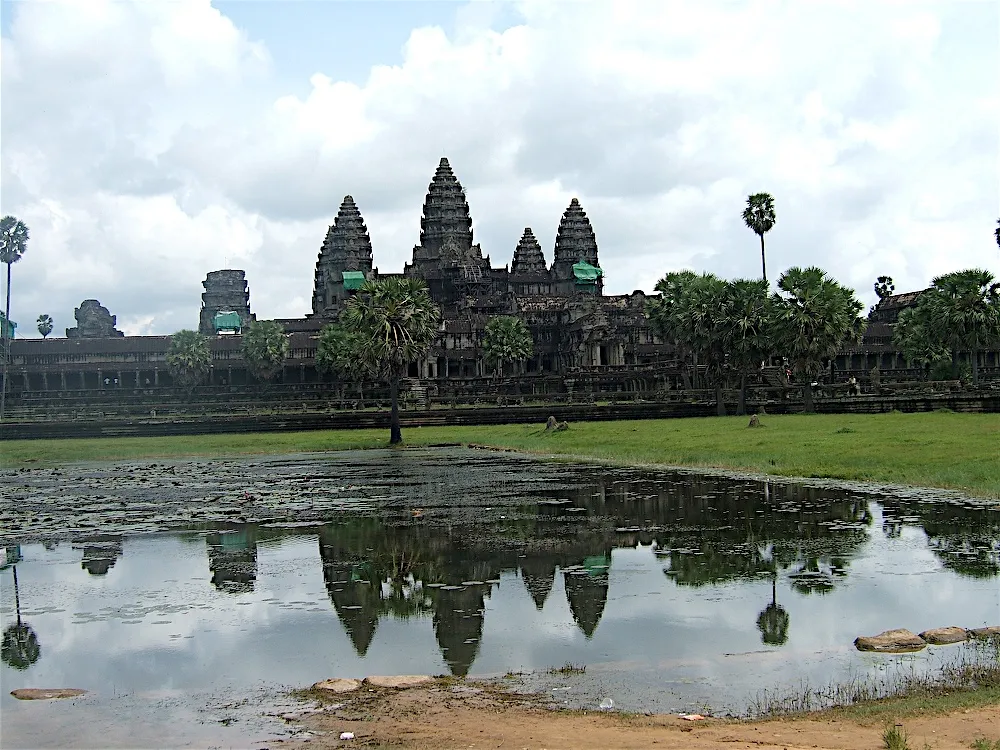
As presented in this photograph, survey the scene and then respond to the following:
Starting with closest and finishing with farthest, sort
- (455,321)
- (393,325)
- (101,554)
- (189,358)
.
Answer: (101,554)
(393,325)
(189,358)
(455,321)

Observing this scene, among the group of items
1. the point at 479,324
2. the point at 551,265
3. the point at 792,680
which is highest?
the point at 551,265

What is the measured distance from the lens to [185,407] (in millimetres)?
91875

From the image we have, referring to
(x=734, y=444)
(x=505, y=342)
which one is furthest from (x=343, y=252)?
(x=734, y=444)

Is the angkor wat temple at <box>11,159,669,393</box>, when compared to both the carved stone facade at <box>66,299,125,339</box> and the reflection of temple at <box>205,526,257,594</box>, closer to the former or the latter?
the carved stone facade at <box>66,299,125,339</box>

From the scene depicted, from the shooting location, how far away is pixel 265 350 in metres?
116

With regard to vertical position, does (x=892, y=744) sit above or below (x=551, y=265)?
below

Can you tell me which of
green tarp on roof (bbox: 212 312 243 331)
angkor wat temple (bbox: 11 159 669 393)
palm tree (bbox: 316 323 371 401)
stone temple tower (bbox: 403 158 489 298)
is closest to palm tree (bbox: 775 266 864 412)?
angkor wat temple (bbox: 11 159 669 393)

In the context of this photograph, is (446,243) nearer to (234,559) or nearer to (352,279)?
(352,279)

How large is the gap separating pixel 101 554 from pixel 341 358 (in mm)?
82132

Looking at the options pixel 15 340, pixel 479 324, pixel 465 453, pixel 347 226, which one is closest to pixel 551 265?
pixel 347 226

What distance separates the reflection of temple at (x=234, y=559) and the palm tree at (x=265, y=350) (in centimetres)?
9287

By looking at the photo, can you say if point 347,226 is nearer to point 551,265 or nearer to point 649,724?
point 551,265

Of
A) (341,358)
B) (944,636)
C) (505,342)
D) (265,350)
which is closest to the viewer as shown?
(944,636)

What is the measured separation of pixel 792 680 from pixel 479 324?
122 m
